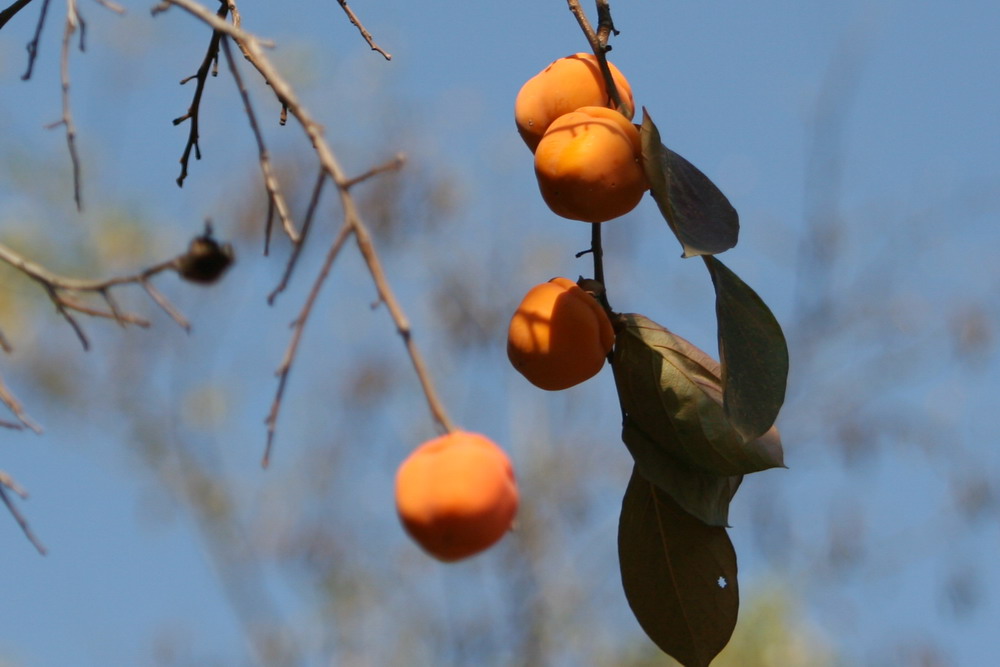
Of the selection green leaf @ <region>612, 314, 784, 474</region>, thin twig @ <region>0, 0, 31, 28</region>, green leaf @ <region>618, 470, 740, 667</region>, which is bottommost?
green leaf @ <region>618, 470, 740, 667</region>

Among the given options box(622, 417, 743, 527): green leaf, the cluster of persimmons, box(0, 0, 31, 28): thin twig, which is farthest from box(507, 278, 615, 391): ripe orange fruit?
box(0, 0, 31, 28): thin twig

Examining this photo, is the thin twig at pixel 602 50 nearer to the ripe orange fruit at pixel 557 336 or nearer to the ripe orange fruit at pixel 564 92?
the ripe orange fruit at pixel 564 92

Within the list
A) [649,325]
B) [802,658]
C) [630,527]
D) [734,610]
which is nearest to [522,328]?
[649,325]

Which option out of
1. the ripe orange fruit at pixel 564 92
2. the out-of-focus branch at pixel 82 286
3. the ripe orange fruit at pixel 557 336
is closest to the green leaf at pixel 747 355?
the ripe orange fruit at pixel 557 336

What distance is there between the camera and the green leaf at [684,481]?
4.09 ft

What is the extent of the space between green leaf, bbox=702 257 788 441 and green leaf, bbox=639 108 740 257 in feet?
0.12

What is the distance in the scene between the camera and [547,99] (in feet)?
4.45

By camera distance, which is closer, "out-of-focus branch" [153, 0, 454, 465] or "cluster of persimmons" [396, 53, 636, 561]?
"out-of-focus branch" [153, 0, 454, 465]

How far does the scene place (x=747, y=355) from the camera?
117 cm

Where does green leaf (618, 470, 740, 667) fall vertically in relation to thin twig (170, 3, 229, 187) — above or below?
below

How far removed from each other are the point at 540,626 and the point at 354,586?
1229 mm

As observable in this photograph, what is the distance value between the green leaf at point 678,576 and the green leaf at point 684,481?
4 cm

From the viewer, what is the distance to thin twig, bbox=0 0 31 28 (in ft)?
4.62

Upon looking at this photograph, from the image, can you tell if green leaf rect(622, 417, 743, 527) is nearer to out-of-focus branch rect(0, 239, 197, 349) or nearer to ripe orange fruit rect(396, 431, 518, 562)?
ripe orange fruit rect(396, 431, 518, 562)
